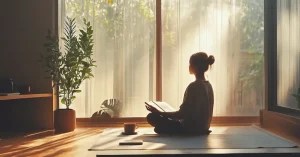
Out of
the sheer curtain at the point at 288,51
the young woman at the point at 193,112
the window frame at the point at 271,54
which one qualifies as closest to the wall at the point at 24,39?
the young woman at the point at 193,112

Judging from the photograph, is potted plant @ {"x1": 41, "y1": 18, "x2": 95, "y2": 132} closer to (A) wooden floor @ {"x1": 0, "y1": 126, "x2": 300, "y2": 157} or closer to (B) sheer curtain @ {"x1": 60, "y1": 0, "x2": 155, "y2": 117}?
(A) wooden floor @ {"x1": 0, "y1": 126, "x2": 300, "y2": 157}

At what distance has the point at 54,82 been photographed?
4.53 m

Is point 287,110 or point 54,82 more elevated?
point 54,82

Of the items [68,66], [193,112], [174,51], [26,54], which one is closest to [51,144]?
[68,66]

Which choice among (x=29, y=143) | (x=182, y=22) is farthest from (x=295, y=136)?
(x=29, y=143)

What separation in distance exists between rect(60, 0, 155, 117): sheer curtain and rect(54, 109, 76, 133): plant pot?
0.42 metres

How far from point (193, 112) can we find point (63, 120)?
4.96 feet

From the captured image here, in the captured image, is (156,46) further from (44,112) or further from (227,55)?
(44,112)

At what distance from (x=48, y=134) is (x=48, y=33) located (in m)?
1.08

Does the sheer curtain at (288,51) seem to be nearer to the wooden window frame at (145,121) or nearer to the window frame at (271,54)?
the window frame at (271,54)

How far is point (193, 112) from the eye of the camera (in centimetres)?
345

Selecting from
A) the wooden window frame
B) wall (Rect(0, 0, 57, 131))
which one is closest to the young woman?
the wooden window frame

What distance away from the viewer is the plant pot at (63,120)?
4.26 meters

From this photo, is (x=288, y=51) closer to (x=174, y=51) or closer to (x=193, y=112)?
(x=193, y=112)
